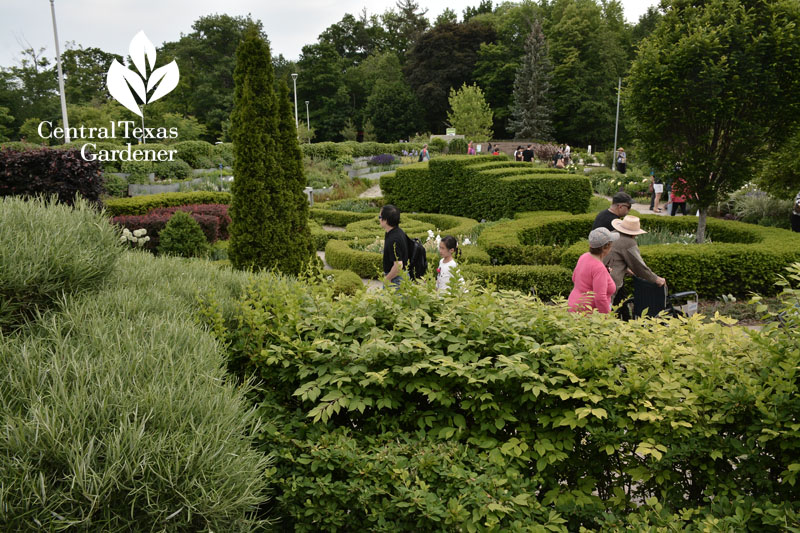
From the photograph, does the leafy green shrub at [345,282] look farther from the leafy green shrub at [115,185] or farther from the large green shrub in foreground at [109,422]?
the leafy green shrub at [115,185]

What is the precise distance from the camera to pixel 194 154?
27.5 meters

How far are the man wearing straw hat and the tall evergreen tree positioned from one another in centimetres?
4840

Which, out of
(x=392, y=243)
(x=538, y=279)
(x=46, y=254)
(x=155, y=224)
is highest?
(x=46, y=254)

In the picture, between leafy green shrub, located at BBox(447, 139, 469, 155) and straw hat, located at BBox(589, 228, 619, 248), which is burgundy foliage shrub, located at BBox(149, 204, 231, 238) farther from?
leafy green shrub, located at BBox(447, 139, 469, 155)

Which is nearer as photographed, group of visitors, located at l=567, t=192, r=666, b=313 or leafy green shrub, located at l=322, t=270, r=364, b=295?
group of visitors, located at l=567, t=192, r=666, b=313

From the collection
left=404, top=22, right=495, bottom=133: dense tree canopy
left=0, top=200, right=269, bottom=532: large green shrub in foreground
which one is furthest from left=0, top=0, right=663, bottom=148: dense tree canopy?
left=0, top=200, right=269, bottom=532: large green shrub in foreground

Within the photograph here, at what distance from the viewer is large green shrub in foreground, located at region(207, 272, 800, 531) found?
2.44 meters

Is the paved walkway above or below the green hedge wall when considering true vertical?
above

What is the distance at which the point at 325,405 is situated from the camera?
2.68 meters

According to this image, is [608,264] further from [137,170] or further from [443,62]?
[443,62]

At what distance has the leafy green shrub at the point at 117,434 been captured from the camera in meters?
1.81

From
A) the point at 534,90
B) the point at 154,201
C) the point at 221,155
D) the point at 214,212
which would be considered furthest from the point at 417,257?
the point at 534,90

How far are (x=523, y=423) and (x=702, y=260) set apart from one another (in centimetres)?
681

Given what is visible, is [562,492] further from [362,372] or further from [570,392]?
[362,372]
